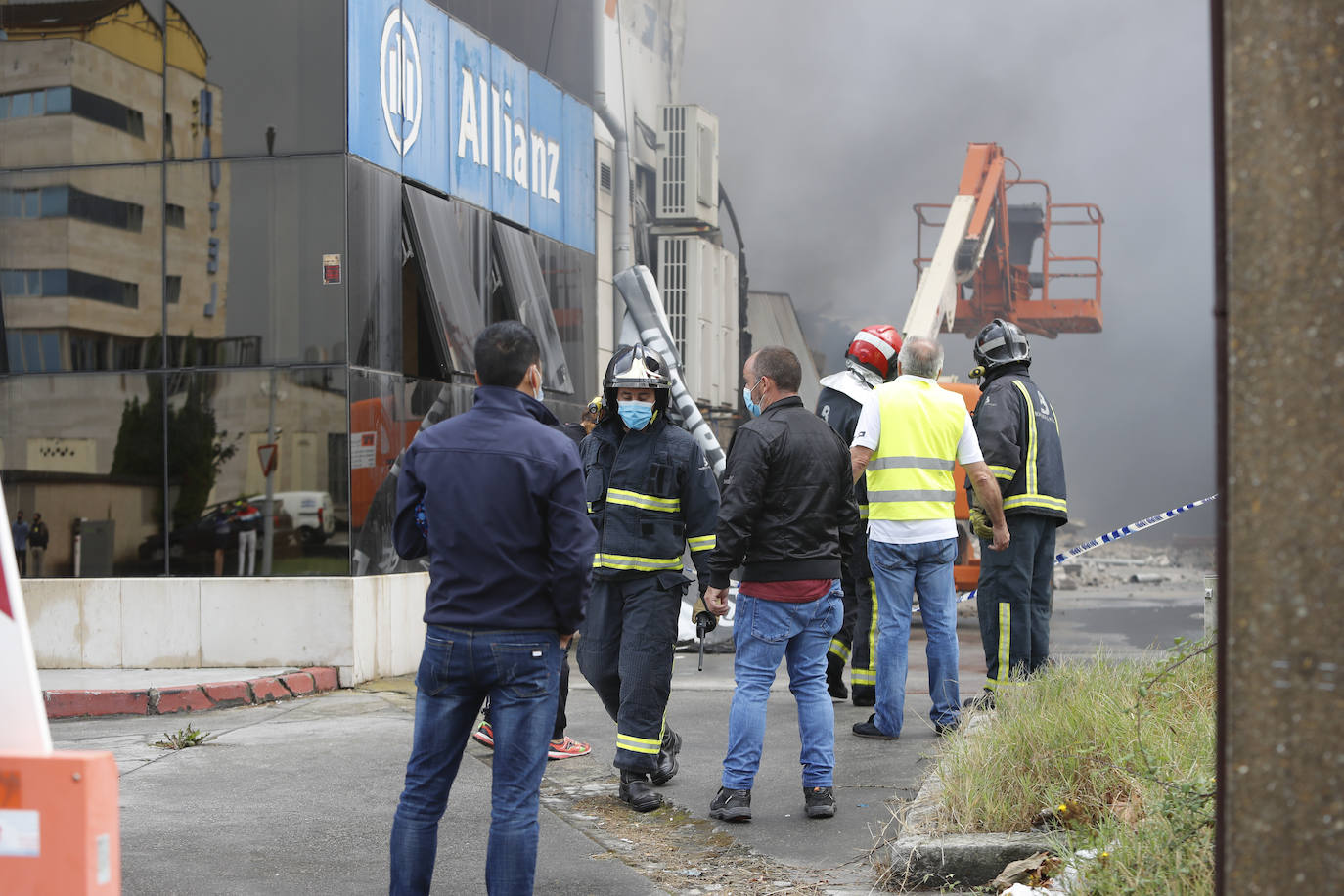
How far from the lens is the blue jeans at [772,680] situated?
566 cm

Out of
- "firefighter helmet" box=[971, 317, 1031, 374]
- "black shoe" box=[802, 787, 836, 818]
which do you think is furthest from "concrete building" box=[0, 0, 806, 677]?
"black shoe" box=[802, 787, 836, 818]

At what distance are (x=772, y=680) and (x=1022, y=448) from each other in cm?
245

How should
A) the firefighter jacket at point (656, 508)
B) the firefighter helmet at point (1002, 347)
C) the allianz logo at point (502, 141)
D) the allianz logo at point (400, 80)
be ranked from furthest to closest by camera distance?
the allianz logo at point (502, 141) < the allianz logo at point (400, 80) < the firefighter helmet at point (1002, 347) < the firefighter jacket at point (656, 508)

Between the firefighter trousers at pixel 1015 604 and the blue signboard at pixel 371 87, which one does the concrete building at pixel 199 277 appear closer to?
A: the blue signboard at pixel 371 87

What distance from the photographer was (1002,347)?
7.74m

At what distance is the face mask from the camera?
6.04m

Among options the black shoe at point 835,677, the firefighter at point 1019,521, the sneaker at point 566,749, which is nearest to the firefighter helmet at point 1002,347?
the firefighter at point 1019,521

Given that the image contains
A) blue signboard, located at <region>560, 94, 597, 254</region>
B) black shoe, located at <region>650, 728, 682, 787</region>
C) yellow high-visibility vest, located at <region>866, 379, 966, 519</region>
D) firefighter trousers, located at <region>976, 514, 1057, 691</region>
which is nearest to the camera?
black shoe, located at <region>650, 728, 682, 787</region>

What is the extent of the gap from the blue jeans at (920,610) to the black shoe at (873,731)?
0.07ft

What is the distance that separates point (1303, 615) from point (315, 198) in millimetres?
9219

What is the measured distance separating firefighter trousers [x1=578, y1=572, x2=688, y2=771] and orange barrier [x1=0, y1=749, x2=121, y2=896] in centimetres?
373

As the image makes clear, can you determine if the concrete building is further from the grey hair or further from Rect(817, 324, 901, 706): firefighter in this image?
the grey hair

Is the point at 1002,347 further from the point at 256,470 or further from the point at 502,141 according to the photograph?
the point at 502,141

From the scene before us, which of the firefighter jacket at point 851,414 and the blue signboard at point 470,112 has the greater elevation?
the blue signboard at point 470,112
